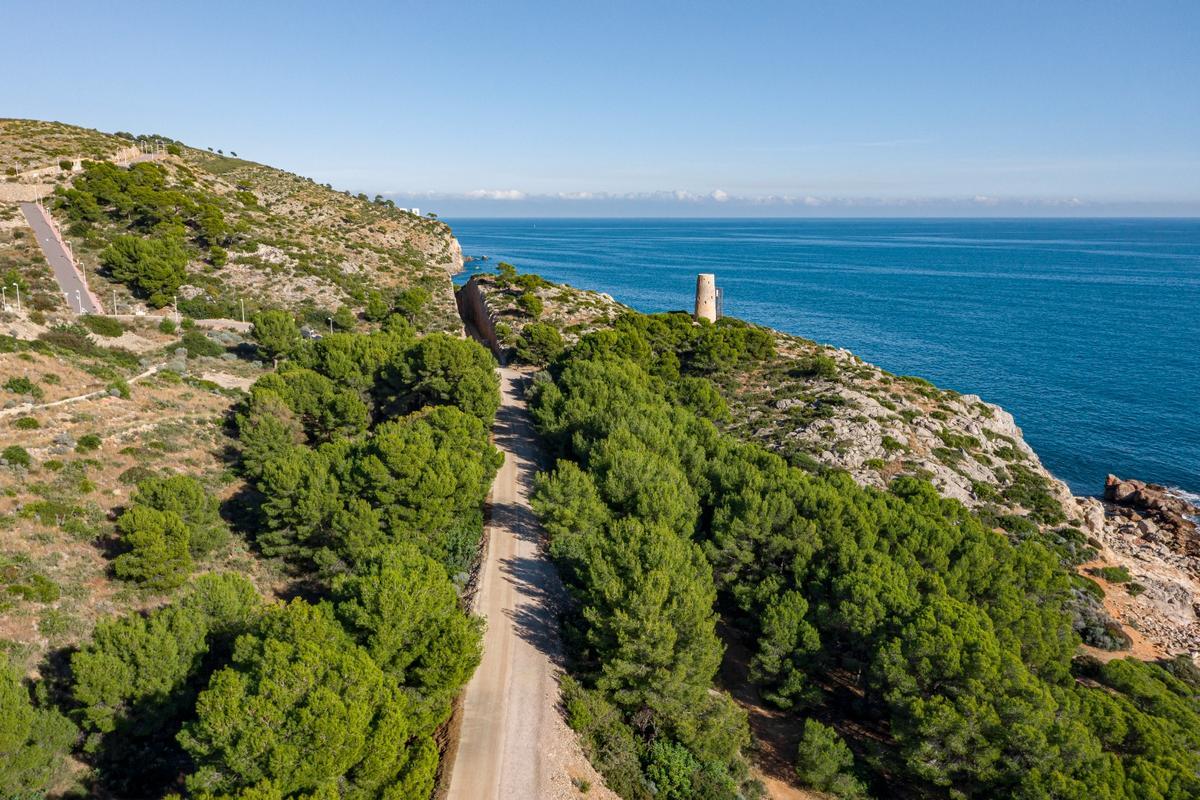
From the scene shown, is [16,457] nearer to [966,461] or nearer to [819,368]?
[819,368]

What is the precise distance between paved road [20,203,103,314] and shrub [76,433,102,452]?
85.1 feet

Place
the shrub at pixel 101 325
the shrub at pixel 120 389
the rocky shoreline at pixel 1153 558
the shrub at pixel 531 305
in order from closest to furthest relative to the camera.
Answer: the rocky shoreline at pixel 1153 558 → the shrub at pixel 120 389 → the shrub at pixel 101 325 → the shrub at pixel 531 305

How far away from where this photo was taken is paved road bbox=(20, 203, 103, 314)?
55281 mm

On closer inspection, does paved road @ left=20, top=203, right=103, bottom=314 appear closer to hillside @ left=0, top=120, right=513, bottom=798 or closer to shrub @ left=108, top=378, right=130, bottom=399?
hillside @ left=0, top=120, right=513, bottom=798

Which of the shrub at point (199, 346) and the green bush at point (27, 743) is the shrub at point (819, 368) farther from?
the green bush at point (27, 743)

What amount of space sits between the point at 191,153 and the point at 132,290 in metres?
77.0

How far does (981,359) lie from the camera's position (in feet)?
305

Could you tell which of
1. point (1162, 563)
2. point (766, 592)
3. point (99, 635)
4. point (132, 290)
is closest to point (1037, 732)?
point (766, 592)

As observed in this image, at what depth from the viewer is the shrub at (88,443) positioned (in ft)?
111

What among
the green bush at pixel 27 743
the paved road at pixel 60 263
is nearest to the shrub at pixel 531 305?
the paved road at pixel 60 263

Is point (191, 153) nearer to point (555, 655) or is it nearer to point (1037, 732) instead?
point (555, 655)

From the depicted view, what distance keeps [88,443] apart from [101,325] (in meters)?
23.1

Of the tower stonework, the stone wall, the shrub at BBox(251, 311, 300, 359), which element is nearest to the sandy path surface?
the shrub at BBox(251, 311, 300, 359)

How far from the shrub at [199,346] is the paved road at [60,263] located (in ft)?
27.4
